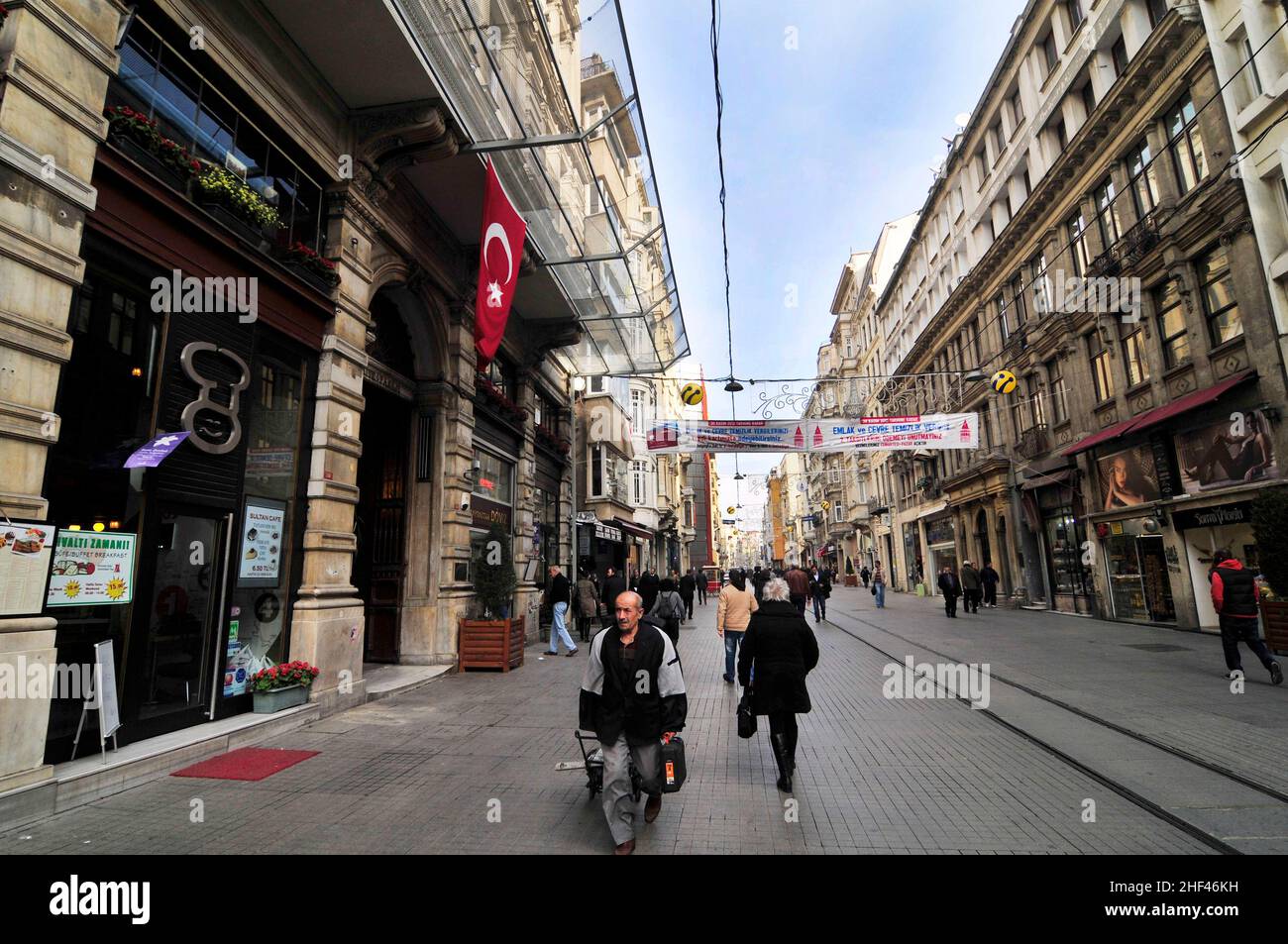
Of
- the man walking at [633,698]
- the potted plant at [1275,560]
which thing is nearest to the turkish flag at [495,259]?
the man walking at [633,698]

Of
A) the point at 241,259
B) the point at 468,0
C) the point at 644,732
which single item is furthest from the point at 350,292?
the point at 644,732

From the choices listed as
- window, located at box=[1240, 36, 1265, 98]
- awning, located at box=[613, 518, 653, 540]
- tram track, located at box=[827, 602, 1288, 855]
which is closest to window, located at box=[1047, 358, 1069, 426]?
window, located at box=[1240, 36, 1265, 98]

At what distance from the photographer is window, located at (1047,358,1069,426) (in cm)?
2128

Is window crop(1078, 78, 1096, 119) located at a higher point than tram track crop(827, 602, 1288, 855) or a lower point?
higher

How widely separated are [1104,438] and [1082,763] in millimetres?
15113

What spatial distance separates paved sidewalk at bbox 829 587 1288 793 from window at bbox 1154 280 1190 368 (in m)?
6.83

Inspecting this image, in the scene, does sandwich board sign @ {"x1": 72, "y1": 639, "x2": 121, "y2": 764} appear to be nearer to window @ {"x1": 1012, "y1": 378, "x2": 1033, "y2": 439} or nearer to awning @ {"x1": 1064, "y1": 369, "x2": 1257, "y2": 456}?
awning @ {"x1": 1064, "y1": 369, "x2": 1257, "y2": 456}

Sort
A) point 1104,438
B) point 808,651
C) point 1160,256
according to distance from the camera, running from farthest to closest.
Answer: point 1104,438 < point 1160,256 < point 808,651

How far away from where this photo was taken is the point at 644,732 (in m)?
4.29

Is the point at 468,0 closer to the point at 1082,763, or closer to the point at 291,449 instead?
the point at 291,449

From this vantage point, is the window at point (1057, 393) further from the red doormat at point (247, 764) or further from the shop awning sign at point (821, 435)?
the red doormat at point (247, 764)

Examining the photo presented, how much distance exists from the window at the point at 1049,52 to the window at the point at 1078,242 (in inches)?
211

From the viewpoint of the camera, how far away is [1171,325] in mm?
15977
